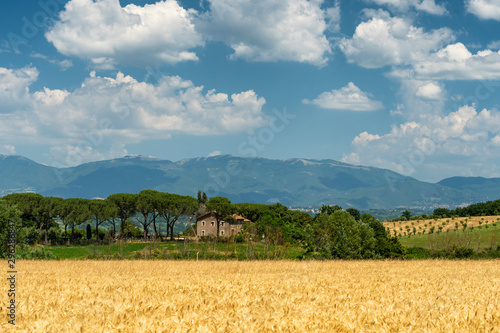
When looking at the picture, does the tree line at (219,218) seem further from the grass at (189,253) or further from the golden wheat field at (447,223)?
the golden wheat field at (447,223)

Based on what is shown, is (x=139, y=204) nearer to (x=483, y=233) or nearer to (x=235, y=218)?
(x=235, y=218)

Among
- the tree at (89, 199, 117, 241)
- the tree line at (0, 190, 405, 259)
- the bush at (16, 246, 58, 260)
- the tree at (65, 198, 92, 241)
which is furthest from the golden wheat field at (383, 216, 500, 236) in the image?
the bush at (16, 246, 58, 260)

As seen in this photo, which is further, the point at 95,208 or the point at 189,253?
the point at 95,208

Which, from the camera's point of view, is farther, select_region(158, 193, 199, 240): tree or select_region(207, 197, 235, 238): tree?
select_region(207, 197, 235, 238): tree

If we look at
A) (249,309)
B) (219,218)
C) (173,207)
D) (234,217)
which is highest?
(173,207)

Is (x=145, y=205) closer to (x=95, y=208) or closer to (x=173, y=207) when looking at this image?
(x=173, y=207)

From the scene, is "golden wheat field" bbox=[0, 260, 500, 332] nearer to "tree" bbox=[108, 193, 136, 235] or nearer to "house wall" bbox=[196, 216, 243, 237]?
"tree" bbox=[108, 193, 136, 235]

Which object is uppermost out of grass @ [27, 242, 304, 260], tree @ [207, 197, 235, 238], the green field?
tree @ [207, 197, 235, 238]

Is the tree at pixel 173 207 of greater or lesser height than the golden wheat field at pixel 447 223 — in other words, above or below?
above

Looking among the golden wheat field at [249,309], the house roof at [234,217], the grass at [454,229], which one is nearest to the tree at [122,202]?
the house roof at [234,217]

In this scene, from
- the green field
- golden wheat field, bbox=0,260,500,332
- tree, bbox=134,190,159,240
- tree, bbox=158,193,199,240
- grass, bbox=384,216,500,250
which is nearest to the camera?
golden wheat field, bbox=0,260,500,332

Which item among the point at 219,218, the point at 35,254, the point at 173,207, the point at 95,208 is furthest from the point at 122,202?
the point at 35,254

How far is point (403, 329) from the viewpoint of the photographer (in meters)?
9.58

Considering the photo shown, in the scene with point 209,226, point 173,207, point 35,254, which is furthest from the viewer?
point 209,226
